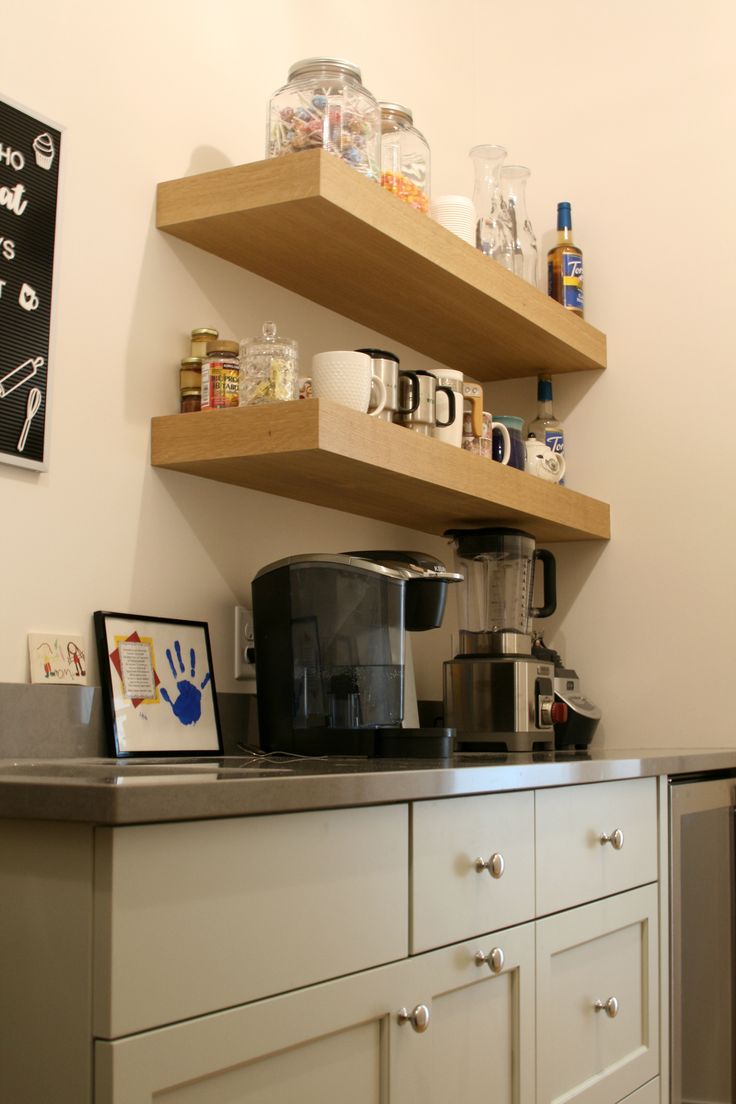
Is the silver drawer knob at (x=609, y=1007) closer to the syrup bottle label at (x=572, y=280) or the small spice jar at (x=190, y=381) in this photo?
the small spice jar at (x=190, y=381)

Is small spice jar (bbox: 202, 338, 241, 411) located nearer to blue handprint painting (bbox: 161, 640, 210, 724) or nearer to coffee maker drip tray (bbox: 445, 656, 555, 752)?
blue handprint painting (bbox: 161, 640, 210, 724)

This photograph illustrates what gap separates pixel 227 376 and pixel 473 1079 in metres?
1.04

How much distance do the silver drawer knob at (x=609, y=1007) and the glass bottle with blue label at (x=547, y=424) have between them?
4.06 feet

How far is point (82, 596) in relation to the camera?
169cm

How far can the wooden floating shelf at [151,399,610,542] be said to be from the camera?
1.75m

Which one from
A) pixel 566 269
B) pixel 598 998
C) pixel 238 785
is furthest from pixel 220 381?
pixel 566 269

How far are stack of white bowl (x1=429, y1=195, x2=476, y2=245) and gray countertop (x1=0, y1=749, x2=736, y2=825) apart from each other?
42.1 inches

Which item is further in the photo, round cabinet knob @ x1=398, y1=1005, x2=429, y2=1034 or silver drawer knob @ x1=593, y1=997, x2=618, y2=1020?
silver drawer knob @ x1=593, y1=997, x2=618, y2=1020

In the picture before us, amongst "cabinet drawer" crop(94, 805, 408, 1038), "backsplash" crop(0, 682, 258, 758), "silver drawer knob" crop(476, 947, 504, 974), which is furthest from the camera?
"backsplash" crop(0, 682, 258, 758)

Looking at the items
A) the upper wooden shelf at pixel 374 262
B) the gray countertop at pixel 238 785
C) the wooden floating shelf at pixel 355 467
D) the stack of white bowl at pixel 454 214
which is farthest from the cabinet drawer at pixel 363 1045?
the stack of white bowl at pixel 454 214

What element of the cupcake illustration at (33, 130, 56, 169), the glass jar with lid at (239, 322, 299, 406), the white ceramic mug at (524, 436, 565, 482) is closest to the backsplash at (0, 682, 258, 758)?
the glass jar with lid at (239, 322, 299, 406)

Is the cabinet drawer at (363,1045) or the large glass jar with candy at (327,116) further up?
the large glass jar with candy at (327,116)

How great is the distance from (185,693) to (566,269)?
143cm

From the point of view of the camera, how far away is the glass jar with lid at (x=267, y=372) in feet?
5.96
